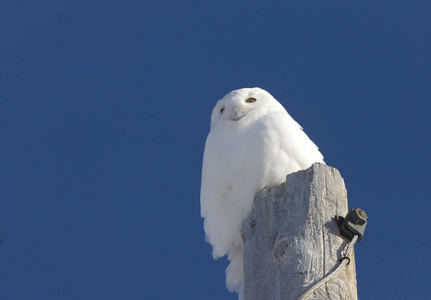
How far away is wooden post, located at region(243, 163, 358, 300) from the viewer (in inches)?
108

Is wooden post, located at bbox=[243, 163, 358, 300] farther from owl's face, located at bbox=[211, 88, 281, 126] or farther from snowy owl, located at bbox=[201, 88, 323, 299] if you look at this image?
owl's face, located at bbox=[211, 88, 281, 126]

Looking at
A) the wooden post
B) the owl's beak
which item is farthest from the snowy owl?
the wooden post

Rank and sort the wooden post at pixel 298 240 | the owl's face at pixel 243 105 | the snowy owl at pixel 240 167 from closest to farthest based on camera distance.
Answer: the wooden post at pixel 298 240
the snowy owl at pixel 240 167
the owl's face at pixel 243 105

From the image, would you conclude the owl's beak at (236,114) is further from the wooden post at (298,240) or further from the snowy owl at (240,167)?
the wooden post at (298,240)

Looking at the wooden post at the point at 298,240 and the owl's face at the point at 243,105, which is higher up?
the owl's face at the point at 243,105

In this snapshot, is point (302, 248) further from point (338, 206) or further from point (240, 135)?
point (240, 135)

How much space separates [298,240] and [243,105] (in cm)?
254

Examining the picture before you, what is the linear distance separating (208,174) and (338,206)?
1.81 metres

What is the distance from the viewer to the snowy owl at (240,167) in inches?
171

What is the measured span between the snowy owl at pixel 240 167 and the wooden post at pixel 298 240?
35.9 inches

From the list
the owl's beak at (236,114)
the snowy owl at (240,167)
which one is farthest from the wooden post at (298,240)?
the owl's beak at (236,114)

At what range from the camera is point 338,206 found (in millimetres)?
3113

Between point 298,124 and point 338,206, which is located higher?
Answer: point 298,124

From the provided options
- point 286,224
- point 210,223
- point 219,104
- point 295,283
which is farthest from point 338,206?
point 219,104
